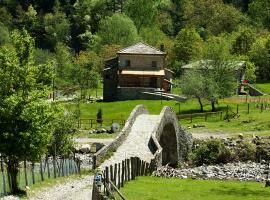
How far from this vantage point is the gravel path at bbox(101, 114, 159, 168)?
163ft

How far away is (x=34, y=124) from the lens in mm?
38844

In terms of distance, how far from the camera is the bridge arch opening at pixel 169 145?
65.6 m

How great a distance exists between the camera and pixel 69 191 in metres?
41.4

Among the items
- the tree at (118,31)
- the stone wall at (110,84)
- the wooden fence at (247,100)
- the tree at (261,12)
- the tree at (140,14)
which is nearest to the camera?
the wooden fence at (247,100)

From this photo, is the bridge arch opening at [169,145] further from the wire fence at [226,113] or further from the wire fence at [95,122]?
the wire fence at [226,113]

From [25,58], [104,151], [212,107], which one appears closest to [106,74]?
[212,107]

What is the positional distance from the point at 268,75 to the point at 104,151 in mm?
97427

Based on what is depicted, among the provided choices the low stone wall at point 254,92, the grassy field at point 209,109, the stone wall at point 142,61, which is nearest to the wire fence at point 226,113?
the grassy field at point 209,109

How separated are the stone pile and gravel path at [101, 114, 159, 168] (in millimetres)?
2174

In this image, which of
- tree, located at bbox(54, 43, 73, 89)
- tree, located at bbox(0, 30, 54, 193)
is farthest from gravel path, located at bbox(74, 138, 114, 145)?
tree, located at bbox(54, 43, 73, 89)

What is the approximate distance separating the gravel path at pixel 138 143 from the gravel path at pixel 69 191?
2840mm

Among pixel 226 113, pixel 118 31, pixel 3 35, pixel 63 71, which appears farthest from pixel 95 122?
pixel 3 35

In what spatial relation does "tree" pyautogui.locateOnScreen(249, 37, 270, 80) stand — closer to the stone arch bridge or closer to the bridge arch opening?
the stone arch bridge

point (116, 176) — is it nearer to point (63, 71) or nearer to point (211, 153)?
point (211, 153)
